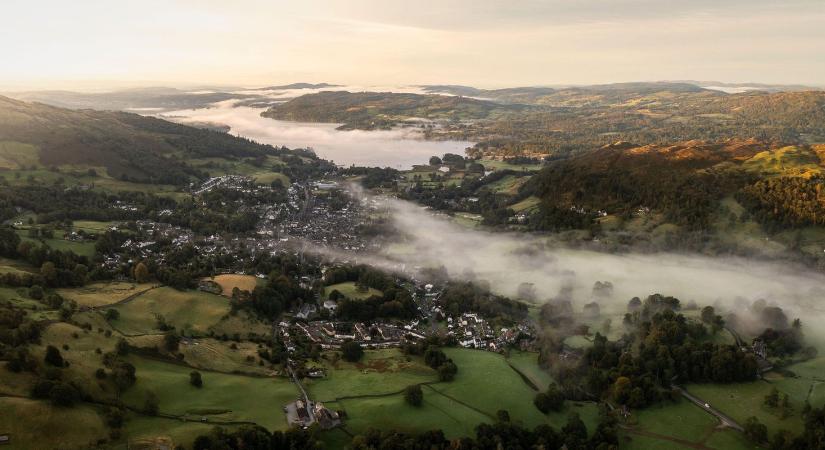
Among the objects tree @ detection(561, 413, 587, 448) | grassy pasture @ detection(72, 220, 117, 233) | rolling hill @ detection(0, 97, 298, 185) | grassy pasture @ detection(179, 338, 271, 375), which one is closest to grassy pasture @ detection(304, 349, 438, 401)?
grassy pasture @ detection(179, 338, 271, 375)

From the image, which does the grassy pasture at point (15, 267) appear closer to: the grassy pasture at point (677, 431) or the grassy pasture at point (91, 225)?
the grassy pasture at point (91, 225)

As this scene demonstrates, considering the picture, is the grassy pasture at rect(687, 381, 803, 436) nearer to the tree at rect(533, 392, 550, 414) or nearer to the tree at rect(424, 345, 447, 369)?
the tree at rect(533, 392, 550, 414)

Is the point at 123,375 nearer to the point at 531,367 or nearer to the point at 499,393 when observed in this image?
the point at 499,393

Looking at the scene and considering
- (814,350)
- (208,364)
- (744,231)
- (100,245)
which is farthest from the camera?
(744,231)

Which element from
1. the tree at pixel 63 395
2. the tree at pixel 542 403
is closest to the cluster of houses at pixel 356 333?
the tree at pixel 542 403

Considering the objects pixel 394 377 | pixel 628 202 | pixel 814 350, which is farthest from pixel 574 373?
pixel 628 202

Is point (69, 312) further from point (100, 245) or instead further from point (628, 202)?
point (628, 202)

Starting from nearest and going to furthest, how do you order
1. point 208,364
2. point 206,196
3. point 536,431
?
point 536,431
point 208,364
point 206,196
